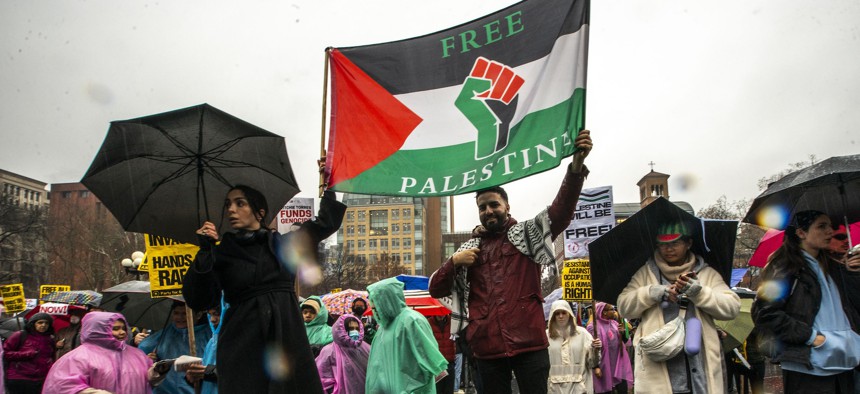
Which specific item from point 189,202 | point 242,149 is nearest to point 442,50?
point 242,149

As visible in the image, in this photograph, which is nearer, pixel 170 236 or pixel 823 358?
pixel 823 358

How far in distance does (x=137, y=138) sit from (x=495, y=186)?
8.50 feet

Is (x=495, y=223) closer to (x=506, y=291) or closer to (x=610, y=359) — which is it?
(x=506, y=291)

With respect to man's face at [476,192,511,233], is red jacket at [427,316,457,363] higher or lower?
lower

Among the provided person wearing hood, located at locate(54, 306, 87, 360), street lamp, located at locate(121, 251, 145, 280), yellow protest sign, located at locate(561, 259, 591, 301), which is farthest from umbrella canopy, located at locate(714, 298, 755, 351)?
street lamp, located at locate(121, 251, 145, 280)

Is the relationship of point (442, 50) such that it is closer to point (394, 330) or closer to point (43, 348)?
point (394, 330)

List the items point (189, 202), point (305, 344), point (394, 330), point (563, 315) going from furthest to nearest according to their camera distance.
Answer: point (563, 315) < point (394, 330) < point (189, 202) < point (305, 344)

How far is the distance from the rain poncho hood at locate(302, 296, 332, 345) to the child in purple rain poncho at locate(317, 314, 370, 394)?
30.5 inches

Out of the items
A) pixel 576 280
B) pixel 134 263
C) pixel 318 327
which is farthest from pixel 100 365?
pixel 576 280

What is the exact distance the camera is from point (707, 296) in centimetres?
465

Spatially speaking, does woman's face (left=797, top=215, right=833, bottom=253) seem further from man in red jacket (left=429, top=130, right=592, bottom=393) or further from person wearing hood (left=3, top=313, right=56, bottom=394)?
person wearing hood (left=3, top=313, right=56, bottom=394)

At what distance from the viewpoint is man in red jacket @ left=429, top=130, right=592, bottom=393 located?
15.3ft

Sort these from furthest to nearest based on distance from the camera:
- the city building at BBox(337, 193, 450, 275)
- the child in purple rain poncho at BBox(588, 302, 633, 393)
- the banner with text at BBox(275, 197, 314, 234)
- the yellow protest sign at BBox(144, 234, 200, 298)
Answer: the city building at BBox(337, 193, 450, 275) → the banner with text at BBox(275, 197, 314, 234) → the child in purple rain poncho at BBox(588, 302, 633, 393) → the yellow protest sign at BBox(144, 234, 200, 298)

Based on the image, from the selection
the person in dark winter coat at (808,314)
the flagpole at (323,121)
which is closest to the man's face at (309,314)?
the flagpole at (323,121)
